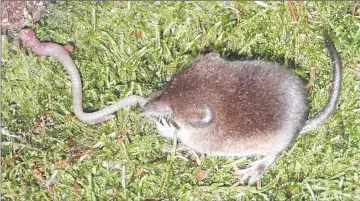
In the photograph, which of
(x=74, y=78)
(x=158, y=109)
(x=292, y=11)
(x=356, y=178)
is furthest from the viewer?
(x=292, y=11)

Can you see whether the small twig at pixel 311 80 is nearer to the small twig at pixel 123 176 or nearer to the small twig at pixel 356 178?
the small twig at pixel 356 178

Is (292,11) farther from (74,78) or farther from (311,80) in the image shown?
(74,78)

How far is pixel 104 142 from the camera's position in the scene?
4.72 m

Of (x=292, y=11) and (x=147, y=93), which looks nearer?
(x=147, y=93)

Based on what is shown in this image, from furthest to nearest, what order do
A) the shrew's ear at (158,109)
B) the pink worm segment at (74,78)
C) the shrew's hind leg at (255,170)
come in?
the pink worm segment at (74,78) → the shrew's hind leg at (255,170) → the shrew's ear at (158,109)

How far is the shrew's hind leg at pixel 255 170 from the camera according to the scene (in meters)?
4.62

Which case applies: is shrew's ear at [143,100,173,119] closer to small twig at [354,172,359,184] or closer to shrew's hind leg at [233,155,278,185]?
shrew's hind leg at [233,155,278,185]

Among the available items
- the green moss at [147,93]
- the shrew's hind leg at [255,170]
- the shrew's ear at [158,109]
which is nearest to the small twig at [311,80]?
the green moss at [147,93]

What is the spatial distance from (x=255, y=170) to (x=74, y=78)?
1401 mm

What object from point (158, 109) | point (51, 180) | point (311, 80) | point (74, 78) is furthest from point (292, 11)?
point (51, 180)

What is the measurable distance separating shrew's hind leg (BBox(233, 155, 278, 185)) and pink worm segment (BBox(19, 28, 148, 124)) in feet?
2.70

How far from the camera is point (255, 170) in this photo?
4648 mm

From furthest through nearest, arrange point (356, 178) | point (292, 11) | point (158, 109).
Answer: point (292, 11) → point (356, 178) → point (158, 109)

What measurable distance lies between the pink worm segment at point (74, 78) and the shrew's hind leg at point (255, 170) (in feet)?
2.70
